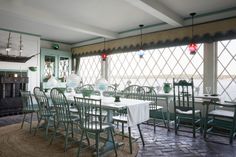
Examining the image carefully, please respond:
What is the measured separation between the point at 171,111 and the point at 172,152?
207 cm

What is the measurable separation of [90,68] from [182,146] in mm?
4808

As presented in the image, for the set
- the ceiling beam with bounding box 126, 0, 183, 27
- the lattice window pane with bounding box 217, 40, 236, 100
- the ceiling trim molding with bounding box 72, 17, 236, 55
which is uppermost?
the ceiling beam with bounding box 126, 0, 183, 27

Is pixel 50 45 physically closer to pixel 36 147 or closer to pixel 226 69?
pixel 36 147

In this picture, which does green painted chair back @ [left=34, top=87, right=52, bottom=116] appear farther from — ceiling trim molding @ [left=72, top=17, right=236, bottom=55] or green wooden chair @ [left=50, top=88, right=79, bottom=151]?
ceiling trim molding @ [left=72, top=17, right=236, bottom=55]

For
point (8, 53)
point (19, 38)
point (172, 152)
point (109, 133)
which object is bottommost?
point (172, 152)

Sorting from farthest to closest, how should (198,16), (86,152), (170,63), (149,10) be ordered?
1. (170,63)
2. (198,16)
3. (149,10)
4. (86,152)

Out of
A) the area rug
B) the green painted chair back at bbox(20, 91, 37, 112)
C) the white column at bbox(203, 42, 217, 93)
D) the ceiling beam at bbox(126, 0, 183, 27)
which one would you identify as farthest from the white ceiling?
the area rug

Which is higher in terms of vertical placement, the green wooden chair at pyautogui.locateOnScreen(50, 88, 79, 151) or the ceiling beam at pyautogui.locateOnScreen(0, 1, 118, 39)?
the ceiling beam at pyautogui.locateOnScreen(0, 1, 118, 39)

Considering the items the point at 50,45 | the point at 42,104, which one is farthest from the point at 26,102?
the point at 50,45

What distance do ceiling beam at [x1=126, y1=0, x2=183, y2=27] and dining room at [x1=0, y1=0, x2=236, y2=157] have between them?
18mm

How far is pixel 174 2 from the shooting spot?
3471 millimetres

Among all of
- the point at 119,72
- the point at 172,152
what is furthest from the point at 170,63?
the point at 172,152

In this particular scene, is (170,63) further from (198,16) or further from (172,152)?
(172,152)

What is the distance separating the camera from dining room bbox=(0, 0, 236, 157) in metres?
2.78
